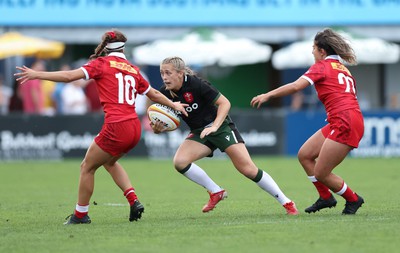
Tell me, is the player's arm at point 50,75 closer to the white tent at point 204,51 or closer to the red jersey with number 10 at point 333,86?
the red jersey with number 10 at point 333,86

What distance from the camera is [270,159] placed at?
833 inches

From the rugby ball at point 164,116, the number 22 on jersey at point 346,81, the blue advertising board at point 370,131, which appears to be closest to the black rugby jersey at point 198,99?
the rugby ball at point 164,116

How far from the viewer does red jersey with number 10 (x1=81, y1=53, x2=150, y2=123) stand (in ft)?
32.6

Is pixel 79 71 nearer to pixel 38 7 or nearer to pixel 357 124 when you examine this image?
pixel 357 124

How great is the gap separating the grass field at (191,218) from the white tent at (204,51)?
5963mm

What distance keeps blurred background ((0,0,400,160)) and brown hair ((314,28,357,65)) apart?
36.3ft

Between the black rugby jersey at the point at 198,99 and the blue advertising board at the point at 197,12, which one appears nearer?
the black rugby jersey at the point at 198,99

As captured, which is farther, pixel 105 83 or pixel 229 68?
pixel 229 68

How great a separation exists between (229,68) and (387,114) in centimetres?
836

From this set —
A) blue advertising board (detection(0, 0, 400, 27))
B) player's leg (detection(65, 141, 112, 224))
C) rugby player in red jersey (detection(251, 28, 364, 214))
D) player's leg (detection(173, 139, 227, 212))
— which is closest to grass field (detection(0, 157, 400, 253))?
player's leg (detection(65, 141, 112, 224))

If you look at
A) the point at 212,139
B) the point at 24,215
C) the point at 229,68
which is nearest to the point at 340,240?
the point at 212,139

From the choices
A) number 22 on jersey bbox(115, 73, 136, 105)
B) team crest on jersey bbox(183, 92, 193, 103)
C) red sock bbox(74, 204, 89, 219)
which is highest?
number 22 on jersey bbox(115, 73, 136, 105)

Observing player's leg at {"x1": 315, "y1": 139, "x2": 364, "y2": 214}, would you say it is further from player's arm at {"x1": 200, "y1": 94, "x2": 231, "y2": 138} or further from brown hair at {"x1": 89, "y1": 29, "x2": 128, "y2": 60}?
brown hair at {"x1": 89, "y1": 29, "x2": 128, "y2": 60}

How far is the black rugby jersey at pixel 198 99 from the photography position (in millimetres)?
10725
